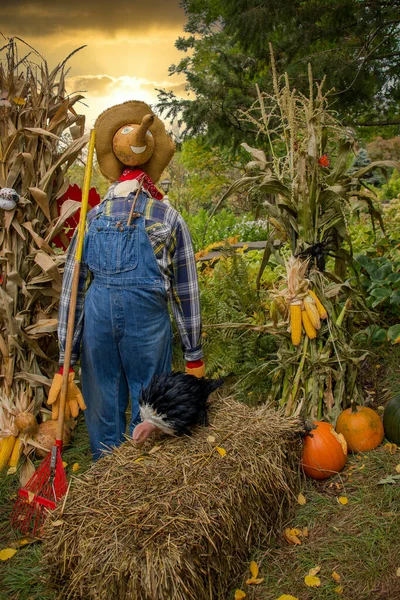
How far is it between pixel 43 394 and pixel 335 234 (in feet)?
6.83

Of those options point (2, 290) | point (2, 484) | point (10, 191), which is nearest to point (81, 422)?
point (2, 484)

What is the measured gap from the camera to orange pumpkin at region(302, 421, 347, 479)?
271 cm

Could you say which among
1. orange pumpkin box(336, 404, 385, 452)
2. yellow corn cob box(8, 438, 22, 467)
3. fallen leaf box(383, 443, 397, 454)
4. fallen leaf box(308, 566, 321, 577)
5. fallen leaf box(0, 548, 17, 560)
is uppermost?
orange pumpkin box(336, 404, 385, 452)

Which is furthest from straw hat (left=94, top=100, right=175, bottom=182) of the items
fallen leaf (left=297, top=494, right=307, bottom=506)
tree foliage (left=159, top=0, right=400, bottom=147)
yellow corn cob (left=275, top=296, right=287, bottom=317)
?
tree foliage (left=159, top=0, right=400, bottom=147)

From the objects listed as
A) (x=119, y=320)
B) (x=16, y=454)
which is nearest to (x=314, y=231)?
(x=119, y=320)

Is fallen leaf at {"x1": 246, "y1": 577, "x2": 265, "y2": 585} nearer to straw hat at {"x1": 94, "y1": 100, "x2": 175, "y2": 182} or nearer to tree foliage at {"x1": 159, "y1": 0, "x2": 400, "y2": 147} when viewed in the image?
straw hat at {"x1": 94, "y1": 100, "x2": 175, "y2": 182}

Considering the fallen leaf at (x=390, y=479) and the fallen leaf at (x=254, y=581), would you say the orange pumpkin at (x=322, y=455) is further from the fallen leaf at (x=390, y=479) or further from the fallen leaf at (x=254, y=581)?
the fallen leaf at (x=254, y=581)

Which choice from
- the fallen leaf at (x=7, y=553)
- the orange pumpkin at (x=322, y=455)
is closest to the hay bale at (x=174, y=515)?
the orange pumpkin at (x=322, y=455)

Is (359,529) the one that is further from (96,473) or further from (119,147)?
(119,147)

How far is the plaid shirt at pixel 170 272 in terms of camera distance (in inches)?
97.0

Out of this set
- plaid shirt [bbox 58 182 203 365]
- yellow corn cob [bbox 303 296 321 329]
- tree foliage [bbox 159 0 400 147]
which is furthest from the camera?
tree foliage [bbox 159 0 400 147]

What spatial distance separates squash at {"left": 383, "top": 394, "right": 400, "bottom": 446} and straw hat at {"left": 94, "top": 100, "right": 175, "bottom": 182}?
1.87 metres

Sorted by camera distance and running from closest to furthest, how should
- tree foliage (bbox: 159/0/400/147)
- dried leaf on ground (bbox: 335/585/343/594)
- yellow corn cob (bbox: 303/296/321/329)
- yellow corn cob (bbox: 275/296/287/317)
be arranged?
1. dried leaf on ground (bbox: 335/585/343/594)
2. yellow corn cob (bbox: 303/296/321/329)
3. yellow corn cob (bbox: 275/296/287/317)
4. tree foliage (bbox: 159/0/400/147)

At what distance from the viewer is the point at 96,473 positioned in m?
2.04
